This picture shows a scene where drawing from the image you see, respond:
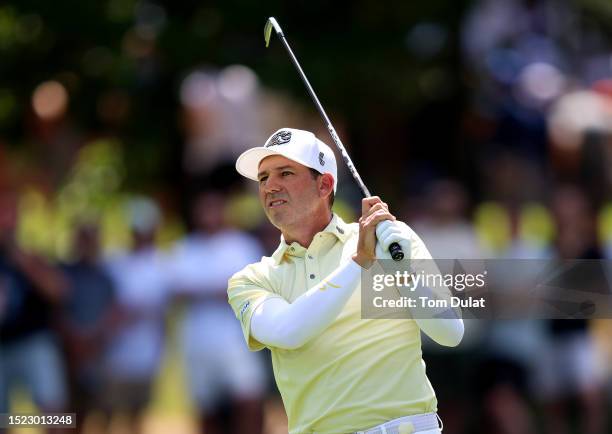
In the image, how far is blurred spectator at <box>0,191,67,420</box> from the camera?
9.39m

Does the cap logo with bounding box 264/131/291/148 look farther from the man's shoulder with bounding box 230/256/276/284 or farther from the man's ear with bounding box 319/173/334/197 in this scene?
the man's shoulder with bounding box 230/256/276/284

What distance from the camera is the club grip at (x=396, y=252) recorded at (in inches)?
194

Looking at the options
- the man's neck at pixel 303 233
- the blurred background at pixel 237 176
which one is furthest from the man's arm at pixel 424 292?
the blurred background at pixel 237 176

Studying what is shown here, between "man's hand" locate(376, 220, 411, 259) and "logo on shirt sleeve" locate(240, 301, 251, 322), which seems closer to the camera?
"man's hand" locate(376, 220, 411, 259)

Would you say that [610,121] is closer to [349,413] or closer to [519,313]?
[519,313]

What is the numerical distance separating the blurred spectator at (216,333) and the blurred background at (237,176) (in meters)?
0.02

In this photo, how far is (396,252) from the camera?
4922 mm

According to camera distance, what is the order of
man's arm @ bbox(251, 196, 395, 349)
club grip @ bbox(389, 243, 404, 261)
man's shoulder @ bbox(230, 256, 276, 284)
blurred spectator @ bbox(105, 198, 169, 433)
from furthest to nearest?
blurred spectator @ bbox(105, 198, 169, 433) < man's shoulder @ bbox(230, 256, 276, 284) < man's arm @ bbox(251, 196, 395, 349) < club grip @ bbox(389, 243, 404, 261)

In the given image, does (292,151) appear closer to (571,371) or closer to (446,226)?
(446,226)

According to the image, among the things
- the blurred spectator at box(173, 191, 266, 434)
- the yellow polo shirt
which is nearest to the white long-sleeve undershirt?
the yellow polo shirt

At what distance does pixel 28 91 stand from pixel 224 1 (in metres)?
1.90

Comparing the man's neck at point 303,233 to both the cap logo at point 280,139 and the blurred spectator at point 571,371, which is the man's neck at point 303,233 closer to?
the cap logo at point 280,139

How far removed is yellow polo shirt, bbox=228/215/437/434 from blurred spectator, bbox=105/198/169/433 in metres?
4.77

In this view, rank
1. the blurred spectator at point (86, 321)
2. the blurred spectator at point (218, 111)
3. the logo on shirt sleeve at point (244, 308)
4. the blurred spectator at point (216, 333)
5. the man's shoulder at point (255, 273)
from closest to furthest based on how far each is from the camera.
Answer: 1. the logo on shirt sleeve at point (244, 308)
2. the man's shoulder at point (255, 273)
3. the blurred spectator at point (216, 333)
4. the blurred spectator at point (86, 321)
5. the blurred spectator at point (218, 111)
